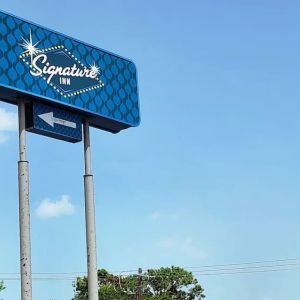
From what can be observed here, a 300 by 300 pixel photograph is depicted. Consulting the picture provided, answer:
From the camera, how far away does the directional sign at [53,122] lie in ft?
34.2

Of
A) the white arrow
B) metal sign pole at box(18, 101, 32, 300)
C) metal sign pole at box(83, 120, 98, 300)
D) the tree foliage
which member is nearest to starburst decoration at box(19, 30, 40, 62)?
metal sign pole at box(18, 101, 32, 300)

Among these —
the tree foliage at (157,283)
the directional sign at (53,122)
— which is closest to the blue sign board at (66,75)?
the directional sign at (53,122)

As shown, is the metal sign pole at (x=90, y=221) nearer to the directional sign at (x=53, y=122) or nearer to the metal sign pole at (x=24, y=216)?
the directional sign at (x=53, y=122)

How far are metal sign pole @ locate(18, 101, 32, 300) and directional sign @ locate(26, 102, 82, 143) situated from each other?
15 cm

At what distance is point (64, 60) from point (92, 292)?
3.61 m

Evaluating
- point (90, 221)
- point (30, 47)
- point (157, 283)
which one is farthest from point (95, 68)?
point (157, 283)

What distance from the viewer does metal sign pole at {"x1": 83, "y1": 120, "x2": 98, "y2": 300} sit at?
10859 mm

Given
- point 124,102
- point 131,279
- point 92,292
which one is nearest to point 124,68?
point 124,102

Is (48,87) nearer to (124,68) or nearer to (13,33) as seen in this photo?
(13,33)

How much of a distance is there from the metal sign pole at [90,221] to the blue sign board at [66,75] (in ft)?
1.65

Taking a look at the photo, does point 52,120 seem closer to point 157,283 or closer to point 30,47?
point 30,47

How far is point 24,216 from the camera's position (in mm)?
9820

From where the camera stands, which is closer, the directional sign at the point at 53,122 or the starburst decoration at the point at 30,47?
the starburst decoration at the point at 30,47

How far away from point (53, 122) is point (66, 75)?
78 cm
